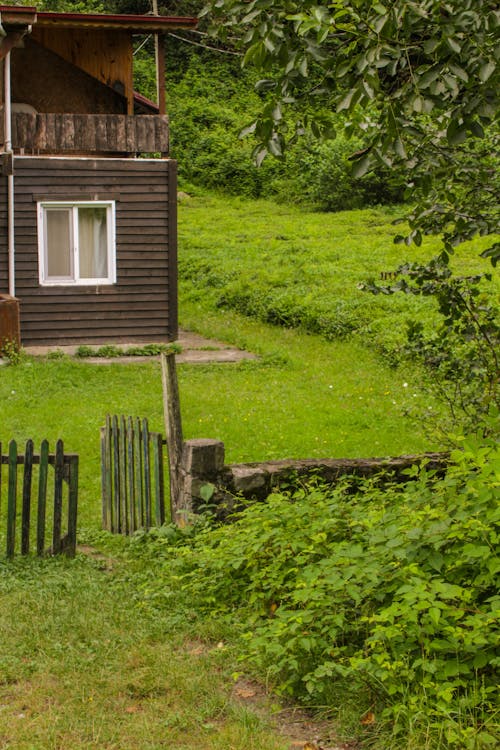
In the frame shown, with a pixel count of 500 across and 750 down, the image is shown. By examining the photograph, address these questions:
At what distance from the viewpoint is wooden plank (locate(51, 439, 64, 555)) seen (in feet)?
27.5

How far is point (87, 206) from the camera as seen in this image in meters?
19.8

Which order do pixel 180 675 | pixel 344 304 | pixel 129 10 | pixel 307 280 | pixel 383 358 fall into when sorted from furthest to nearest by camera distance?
pixel 129 10, pixel 307 280, pixel 344 304, pixel 383 358, pixel 180 675

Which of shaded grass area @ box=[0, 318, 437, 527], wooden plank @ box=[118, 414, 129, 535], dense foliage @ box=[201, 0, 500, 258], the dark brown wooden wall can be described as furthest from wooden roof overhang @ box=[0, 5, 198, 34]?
dense foliage @ box=[201, 0, 500, 258]

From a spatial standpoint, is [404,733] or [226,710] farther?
[226,710]

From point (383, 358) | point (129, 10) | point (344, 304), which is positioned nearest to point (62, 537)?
point (383, 358)

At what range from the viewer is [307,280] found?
79.3 ft

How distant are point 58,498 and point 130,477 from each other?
3.70 ft

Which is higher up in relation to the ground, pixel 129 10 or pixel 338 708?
pixel 129 10

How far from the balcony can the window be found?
1213mm

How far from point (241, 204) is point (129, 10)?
17696mm

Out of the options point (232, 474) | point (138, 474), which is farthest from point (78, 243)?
point (232, 474)

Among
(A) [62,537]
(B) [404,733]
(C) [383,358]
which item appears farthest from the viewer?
(C) [383,358]

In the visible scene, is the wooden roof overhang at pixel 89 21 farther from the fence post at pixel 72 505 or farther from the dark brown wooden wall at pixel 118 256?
the fence post at pixel 72 505

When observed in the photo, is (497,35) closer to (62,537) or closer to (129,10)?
(62,537)
